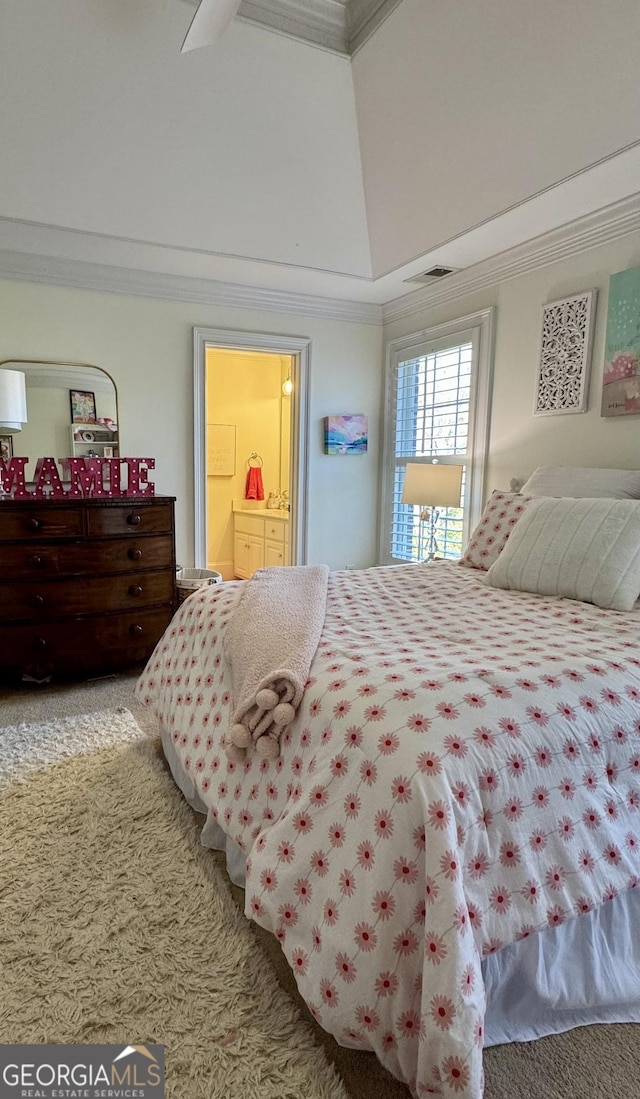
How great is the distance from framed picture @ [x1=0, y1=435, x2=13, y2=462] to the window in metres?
2.53

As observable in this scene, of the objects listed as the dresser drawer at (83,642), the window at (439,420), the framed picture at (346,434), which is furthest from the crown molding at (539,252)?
the dresser drawer at (83,642)

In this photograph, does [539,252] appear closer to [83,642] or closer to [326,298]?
[326,298]

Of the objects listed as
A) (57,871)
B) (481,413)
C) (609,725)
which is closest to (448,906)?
(609,725)

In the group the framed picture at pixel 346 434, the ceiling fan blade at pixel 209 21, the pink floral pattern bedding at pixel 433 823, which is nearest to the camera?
the pink floral pattern bedding at pixel 433 823

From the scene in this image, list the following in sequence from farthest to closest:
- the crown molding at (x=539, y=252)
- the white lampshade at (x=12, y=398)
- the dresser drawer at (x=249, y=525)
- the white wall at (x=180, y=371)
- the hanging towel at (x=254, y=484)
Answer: the hanging towel at (x=254, y=484) < the dresser drawer at (x=249, y=525) < the white wall at (x=180, y=371) < the white lampshade at (x=12, y=398) < the crown molding at (x=539, y=252)

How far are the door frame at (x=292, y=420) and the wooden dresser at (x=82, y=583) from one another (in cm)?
81

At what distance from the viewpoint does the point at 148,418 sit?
3.78 m

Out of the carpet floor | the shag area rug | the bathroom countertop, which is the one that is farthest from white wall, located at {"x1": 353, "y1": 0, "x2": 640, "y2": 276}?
the shag area rug

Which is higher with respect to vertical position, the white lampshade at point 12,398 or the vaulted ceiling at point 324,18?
the vaulted ceiling at point 324,18

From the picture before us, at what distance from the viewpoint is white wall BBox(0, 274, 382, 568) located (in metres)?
3.45

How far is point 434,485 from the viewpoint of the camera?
11.3ft

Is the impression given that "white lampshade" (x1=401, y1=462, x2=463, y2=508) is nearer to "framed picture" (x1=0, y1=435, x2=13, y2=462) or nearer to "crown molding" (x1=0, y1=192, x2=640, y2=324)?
"crown molding" (x1=0, y1=192, x2=640, y2=324)

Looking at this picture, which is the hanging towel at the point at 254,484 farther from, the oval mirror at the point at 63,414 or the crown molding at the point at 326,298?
the oval mirror at the point at 63,414

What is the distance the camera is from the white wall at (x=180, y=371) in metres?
3.45
